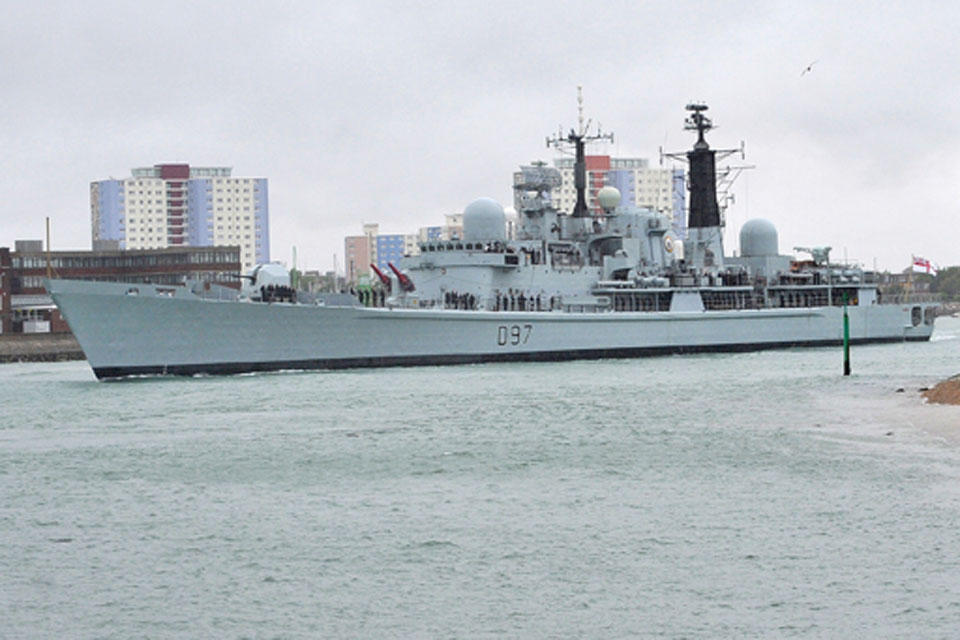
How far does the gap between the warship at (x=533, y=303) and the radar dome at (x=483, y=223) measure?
0.20 feet

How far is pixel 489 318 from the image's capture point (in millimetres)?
50531

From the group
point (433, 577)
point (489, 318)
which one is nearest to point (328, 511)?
point (433, 577)

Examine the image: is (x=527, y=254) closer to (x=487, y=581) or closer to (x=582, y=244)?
(x=582, y=244)

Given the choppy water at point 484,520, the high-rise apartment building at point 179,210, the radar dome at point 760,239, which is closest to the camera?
the choppy water at point 484,520

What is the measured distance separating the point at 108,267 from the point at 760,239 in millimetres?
49745

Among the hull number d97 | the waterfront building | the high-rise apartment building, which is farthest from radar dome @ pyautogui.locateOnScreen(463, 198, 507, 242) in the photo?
the high-rise apartment building

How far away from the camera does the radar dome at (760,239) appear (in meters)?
68.3

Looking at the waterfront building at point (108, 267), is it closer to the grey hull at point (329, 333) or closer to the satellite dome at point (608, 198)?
the satellite dome at point (608, 198)

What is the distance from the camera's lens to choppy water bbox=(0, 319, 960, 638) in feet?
44.7

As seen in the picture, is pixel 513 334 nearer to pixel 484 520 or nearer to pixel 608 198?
pixel 608 198

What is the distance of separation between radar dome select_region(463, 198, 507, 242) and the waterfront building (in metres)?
39.1

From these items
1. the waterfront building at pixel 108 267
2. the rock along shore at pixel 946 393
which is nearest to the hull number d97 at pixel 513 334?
the rock along shore at pixel 946 393

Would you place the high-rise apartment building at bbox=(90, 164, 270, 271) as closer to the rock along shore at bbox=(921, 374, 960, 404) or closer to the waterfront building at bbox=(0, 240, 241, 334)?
the waterfront building at bbox=(0, 240, 241, 334)

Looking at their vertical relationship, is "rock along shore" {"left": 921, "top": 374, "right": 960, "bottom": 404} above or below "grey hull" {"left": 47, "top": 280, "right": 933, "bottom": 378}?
below
